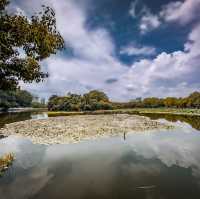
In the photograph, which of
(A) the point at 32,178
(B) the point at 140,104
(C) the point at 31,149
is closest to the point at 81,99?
(B) the point at 140,104

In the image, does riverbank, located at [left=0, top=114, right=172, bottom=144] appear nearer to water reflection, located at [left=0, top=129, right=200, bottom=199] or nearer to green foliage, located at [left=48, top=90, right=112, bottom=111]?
water reflection, located at [left=0, top=129, right=200, bottom=199]

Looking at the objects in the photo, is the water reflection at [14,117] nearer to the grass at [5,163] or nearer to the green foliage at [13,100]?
the green foliage at [13,100]

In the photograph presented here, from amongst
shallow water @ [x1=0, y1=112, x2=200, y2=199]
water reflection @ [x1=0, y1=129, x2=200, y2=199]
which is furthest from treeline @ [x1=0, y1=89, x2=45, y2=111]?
shallow water @ [x1=0, y1=112, x2=200, y2=199]

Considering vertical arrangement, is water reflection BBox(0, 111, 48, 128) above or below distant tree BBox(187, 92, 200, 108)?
below

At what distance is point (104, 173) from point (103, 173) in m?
0.05

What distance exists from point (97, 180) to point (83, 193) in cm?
134

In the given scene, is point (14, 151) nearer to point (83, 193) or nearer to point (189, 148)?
point (83, 193)

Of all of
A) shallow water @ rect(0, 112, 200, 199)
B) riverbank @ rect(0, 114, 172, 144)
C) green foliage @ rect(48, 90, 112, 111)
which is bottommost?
shallow water @ rect(0, 112, 200, 199)

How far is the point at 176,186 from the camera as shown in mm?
8266

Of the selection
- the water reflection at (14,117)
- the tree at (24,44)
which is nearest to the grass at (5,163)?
the tree at (24,44)

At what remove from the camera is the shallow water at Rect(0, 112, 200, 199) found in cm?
780

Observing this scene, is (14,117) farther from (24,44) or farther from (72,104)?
(24,44)

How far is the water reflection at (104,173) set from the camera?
25.6ft

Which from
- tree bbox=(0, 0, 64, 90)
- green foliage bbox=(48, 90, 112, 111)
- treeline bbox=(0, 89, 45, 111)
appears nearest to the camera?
tree bbox=(0, 0, 64, 90)
